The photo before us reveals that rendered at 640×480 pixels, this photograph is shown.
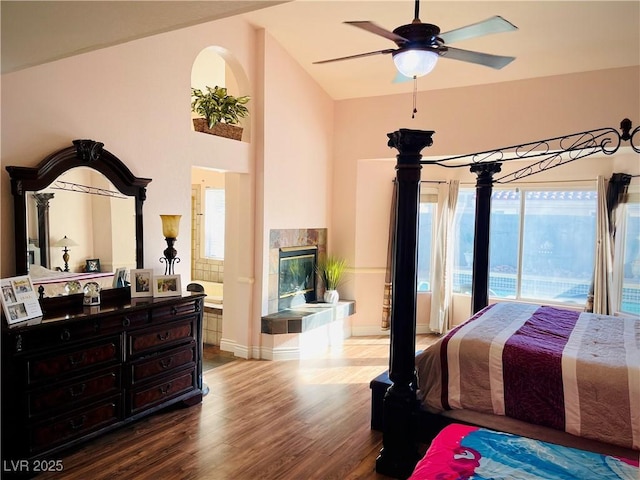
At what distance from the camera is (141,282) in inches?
148

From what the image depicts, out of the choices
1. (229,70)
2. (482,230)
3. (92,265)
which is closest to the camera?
(92,265)

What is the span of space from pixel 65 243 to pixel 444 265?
15.4ft

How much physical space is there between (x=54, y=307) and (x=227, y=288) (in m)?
2.25

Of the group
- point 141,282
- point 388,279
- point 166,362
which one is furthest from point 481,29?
point 388,279

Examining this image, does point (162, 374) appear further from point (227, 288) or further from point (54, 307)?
point (227, 288)

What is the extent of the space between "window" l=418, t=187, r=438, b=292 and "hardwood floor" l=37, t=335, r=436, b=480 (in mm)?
2243

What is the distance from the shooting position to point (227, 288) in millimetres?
5395

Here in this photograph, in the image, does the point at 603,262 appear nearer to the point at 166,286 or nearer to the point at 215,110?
the point at 215,110

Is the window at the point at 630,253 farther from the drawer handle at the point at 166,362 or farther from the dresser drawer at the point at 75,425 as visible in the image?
the dresser drawer at the point at 75,425

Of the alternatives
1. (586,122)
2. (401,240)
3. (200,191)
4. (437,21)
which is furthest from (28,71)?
(586,122)

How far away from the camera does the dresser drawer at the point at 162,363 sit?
3.51 metres

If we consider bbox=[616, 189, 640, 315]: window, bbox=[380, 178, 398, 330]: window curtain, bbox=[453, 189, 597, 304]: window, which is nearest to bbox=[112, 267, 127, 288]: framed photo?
bbox=[380, 178, 398, 330]: window curtain

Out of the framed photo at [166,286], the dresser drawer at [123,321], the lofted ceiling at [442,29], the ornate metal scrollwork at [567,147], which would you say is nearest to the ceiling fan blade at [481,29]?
the ornate metal scrollwork at [567,147]

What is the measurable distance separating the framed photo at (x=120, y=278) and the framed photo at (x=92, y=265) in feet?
0.49
